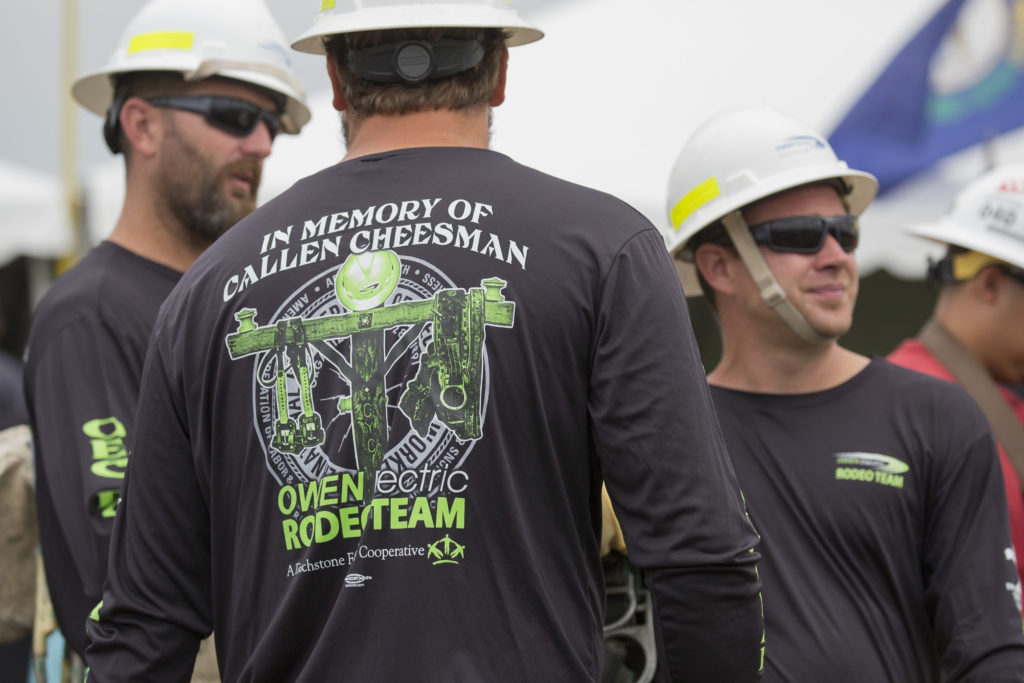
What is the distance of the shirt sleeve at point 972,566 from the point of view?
8.61ft

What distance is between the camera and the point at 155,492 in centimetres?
210

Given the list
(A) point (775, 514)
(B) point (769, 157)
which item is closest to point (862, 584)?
(A) point (775, 514)

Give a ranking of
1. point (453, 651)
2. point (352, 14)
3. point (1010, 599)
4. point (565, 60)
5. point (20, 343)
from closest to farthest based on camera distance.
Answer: point (453, 651) → point (352, 14) → point (1010, 599) → point (565, 60) → point (20, 343)

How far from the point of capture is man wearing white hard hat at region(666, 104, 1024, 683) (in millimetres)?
2688

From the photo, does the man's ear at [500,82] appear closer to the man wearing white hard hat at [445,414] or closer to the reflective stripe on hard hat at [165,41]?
the man wearing white hard hat at [445,414]

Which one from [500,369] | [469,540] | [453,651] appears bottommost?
[453,651]

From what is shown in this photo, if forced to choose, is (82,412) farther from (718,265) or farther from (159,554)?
(718,265)

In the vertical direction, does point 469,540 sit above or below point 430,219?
below

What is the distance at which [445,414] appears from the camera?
1.85 meters

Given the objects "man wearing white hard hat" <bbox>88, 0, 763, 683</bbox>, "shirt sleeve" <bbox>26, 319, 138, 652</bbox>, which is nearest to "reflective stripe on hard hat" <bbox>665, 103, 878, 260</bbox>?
"man wearing white hard hat" <bbox>88, 0, 763, 683</bbox>

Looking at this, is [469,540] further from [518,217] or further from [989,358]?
[989,358]

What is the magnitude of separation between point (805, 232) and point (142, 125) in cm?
189

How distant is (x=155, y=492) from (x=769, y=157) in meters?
1.90

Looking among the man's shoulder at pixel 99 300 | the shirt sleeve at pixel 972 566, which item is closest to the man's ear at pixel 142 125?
the man's shoulder at pixel 99 300
